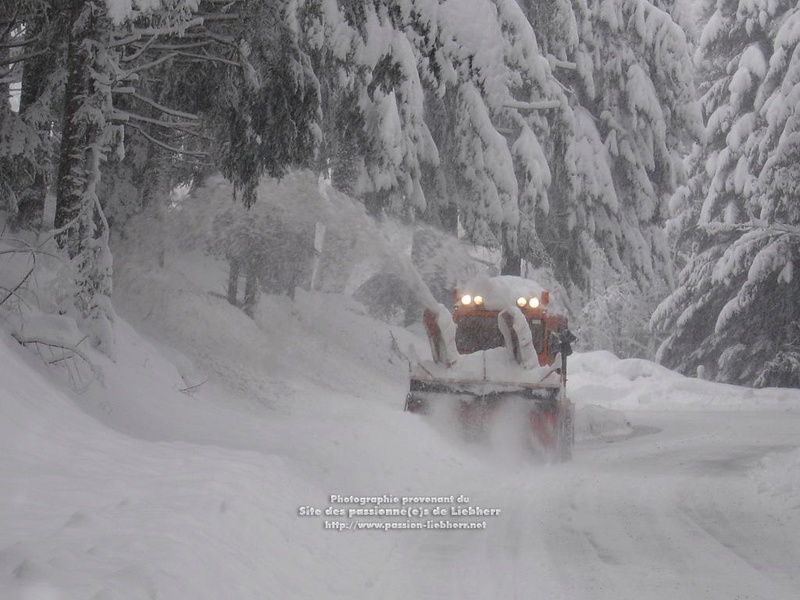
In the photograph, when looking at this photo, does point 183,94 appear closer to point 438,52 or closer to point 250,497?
point 438,52

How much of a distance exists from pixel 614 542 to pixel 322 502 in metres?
2.20

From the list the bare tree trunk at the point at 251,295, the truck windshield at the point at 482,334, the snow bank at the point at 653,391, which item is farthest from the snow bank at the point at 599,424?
the bare tree trunk at the point at 251,295

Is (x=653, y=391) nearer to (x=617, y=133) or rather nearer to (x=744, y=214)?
(x=744, y=214)

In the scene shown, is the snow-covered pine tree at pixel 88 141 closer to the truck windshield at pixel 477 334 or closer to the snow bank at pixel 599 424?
the truck windshield at pixel 477 334

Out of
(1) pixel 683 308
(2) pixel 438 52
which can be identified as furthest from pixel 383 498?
(1) pixel 683 308

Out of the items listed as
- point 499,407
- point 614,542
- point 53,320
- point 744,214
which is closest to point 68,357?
point 53,320

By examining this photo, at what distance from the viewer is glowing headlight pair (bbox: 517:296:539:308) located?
1244cm

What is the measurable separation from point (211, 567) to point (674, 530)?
402 cm

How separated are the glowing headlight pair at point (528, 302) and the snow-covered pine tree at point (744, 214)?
436 inches

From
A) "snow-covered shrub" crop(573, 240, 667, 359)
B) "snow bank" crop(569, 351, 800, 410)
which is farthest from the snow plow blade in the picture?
"snow-covered shrub" crop(573, 240, 667, 359)

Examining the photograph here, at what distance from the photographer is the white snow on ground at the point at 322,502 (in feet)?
13.7

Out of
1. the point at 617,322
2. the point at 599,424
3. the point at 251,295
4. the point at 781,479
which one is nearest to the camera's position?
the point at 781,479

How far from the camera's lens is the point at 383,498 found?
24.6 ft

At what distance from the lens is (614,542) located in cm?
633
